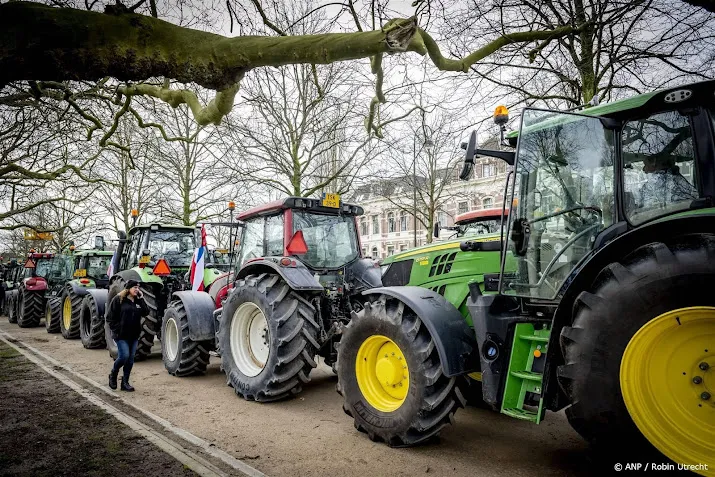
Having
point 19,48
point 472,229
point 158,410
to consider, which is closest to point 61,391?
point 158,410

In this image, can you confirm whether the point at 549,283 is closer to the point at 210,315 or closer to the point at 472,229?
the point at 210,315

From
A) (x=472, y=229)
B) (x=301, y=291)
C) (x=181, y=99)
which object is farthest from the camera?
(x=472, y=229)

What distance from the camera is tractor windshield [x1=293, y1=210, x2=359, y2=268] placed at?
273 inches

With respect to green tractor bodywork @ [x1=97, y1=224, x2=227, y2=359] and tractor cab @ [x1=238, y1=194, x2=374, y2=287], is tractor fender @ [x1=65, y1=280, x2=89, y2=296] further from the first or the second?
tractor cab @ [x1=238, y1=194, x2=374, y2=287]

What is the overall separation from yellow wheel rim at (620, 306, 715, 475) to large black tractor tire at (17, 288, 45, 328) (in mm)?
17267

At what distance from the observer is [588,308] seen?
2.85 meters

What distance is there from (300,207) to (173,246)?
5.34 meters

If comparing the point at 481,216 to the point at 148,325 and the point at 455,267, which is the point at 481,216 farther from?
the point at 148,325

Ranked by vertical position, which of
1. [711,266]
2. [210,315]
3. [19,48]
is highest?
[19,48]

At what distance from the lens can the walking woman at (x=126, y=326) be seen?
655 cm

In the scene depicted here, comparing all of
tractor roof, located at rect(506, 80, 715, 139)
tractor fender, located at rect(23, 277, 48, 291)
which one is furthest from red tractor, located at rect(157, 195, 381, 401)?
tractor fender, located at rect(23, 277, 48, 291)

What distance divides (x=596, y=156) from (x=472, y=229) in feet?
29.9

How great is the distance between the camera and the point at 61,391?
6.23 meters

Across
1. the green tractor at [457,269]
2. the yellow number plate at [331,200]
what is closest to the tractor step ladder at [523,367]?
the green tractor at [457,269]
